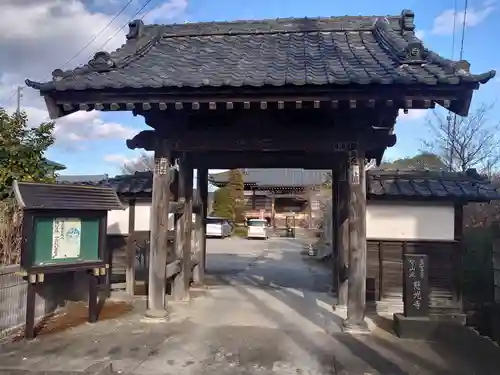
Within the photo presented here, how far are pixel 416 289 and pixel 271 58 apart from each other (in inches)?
164

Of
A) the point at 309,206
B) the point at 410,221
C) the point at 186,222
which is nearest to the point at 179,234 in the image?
the point at 186,222

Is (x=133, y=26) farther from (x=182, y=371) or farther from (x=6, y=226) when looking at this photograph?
(x=182, y=371)

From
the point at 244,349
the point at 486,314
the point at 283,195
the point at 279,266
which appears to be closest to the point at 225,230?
the point at 283,195

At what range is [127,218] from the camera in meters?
8.88

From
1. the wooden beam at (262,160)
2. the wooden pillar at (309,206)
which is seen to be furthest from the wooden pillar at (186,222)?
the wooden pillar at (309,206)

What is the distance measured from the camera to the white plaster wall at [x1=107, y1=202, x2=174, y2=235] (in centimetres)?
879

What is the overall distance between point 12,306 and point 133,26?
522 centimetres

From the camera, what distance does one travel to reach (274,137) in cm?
638

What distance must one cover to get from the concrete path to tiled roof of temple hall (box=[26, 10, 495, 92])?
3.34 metres

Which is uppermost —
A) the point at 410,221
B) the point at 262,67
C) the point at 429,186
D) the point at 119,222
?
the point at 262,67

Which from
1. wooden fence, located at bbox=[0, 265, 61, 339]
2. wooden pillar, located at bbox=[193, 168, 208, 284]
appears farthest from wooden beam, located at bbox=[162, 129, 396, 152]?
wooden pillar, located at bbox=[193, 168, 208, 284]

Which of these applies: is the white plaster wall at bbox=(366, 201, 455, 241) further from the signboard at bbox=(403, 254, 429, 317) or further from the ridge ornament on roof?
the ridge ornament on roof

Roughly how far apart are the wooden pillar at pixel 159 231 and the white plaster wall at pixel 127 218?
2248 mm

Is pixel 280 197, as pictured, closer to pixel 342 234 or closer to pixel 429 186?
pixel 342 234
